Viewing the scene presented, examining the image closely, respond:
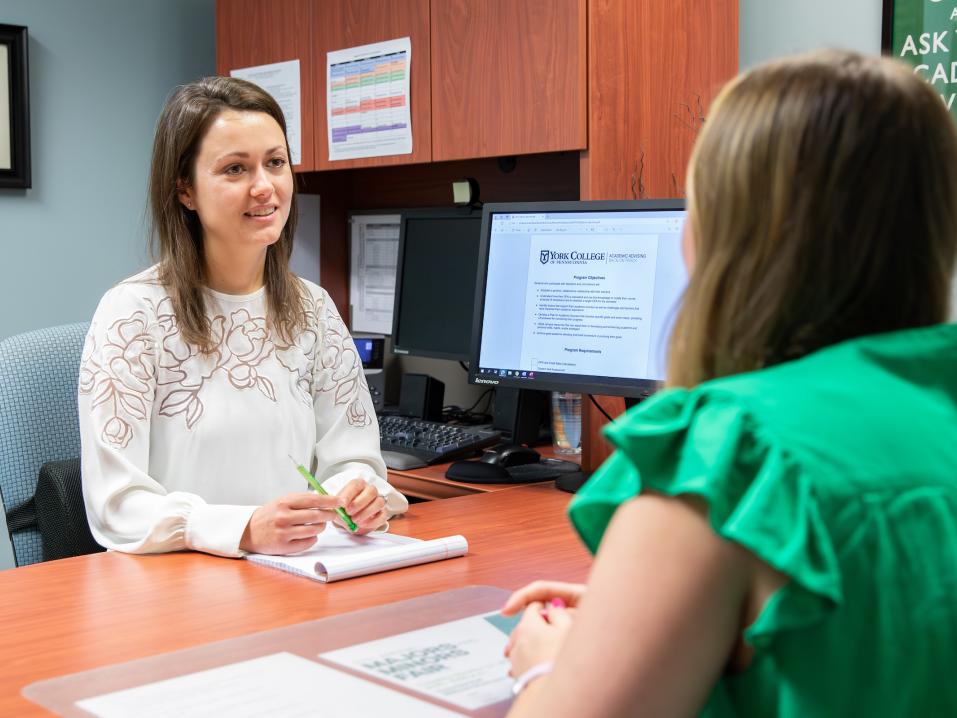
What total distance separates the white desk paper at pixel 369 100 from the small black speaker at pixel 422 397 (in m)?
0.51

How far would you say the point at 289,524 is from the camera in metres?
1.55

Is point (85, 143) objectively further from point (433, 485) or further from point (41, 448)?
point (433, 485)

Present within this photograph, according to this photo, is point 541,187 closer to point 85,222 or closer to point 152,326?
point 152,326

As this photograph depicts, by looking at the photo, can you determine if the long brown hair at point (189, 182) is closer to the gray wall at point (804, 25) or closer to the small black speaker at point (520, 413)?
the small black speaker at point (520, 413)

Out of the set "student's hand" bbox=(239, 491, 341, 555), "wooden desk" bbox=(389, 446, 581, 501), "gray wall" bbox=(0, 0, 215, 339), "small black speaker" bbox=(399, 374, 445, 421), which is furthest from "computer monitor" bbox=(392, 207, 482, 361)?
"student's hand" bbox=(239, 491, 341, 555)

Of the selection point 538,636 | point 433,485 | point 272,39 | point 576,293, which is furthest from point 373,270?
point 538,636

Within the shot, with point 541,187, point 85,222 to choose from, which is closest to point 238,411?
point 541,187

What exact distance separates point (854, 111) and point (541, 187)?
1.93m

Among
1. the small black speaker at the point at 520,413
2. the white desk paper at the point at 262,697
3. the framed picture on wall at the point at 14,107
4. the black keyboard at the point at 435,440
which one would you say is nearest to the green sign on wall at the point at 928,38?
the small black speaker at the point at 520,413

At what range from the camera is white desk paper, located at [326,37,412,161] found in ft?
8.22

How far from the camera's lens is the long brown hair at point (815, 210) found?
0.72 m

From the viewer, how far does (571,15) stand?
2.13 m

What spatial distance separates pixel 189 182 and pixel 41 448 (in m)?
0.51

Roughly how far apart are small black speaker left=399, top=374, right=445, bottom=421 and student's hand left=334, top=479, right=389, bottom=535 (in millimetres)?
915
